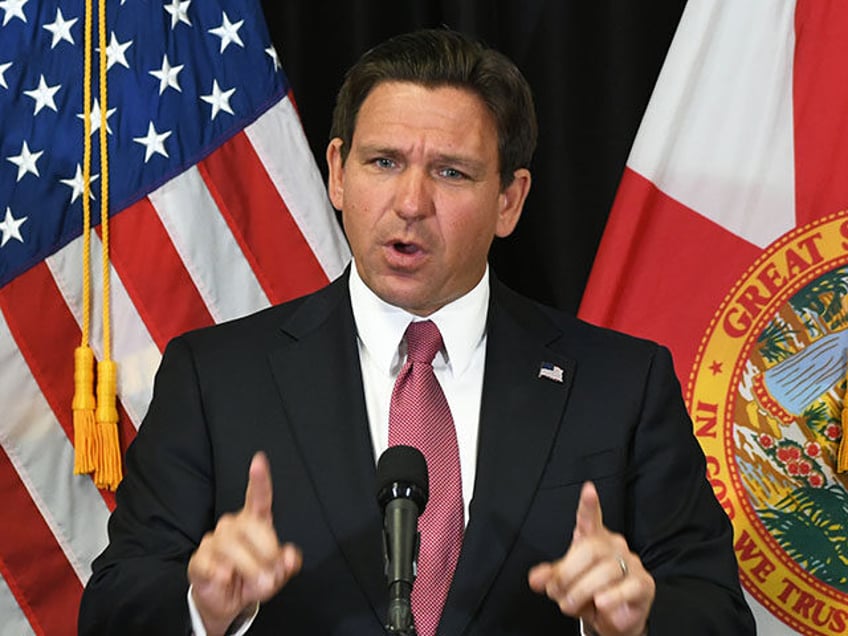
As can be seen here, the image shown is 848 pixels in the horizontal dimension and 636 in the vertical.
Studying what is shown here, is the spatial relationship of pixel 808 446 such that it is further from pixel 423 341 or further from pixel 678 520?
pixel 423 341

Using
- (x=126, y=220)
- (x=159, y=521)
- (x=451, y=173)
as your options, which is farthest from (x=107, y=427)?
(x=451, y=173)

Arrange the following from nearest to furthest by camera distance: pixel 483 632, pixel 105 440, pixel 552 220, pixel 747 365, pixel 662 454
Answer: pixel 483 632
pixel 662 454
pixel 105 440
pixel 747 365
pixel 552 220

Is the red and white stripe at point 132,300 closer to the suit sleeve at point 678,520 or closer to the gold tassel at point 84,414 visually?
the gold tassel at point 84,414

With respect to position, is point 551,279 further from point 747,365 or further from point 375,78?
point 375,78

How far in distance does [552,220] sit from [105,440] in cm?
121

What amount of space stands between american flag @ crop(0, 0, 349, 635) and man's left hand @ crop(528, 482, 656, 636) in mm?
1337

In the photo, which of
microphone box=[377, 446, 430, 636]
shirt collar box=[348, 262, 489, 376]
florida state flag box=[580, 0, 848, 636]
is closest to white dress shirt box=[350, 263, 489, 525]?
shirt collar box=[348, 262, 489, 376]

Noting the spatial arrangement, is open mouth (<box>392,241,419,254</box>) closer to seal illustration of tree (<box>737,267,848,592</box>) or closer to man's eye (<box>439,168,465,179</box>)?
man's eye (<box>439,168,465,179</box>)

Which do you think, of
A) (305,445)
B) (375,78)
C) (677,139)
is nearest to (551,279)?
(677,139)

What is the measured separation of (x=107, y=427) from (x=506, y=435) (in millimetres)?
938

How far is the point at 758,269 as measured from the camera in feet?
9.82

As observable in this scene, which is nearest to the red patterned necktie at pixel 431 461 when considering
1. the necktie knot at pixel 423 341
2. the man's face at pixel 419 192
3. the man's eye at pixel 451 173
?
the necktie knot at pixel 423 341

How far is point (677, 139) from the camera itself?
306 centimetres

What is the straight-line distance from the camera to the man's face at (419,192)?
227 cm
